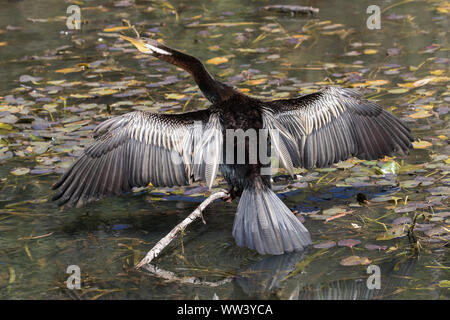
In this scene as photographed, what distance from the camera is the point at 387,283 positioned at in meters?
4.63

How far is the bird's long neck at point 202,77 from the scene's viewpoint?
595 cm

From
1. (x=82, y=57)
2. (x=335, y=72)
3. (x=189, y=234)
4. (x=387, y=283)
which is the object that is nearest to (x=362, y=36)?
(x=335, y=72)

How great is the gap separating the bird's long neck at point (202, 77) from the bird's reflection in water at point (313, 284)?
152 centimetres

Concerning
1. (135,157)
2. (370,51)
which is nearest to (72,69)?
(370,51)

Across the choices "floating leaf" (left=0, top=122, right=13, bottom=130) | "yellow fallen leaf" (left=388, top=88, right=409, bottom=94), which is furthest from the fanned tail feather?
"floating leaf" (left=0, top=122, right=13, bottom=130)

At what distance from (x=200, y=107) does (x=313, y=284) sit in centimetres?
354

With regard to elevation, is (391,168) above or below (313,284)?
above

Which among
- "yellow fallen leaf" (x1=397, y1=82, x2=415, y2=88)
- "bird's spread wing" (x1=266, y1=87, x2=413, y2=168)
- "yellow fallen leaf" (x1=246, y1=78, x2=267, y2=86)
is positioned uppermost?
"yellow fallen leaf" (x1=246, y1=78, x2=267, y2=86)

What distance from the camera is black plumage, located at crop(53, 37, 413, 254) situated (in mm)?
5562

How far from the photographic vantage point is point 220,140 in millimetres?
5508

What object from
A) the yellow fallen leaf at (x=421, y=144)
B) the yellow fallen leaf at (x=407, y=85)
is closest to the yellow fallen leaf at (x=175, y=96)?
the yellow fallen leaf at (x=407, y=85)

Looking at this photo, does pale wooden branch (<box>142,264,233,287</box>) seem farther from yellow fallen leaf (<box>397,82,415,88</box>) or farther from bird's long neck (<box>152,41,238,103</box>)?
yellow fallen leaf (<box>397,82,415,88</box>)

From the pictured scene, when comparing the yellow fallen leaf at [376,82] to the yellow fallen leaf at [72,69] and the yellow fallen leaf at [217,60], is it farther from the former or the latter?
the yellow fallen leaf at [72,69]

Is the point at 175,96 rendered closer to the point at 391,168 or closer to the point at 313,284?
the point at 391,168
